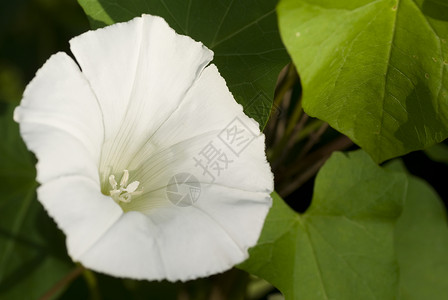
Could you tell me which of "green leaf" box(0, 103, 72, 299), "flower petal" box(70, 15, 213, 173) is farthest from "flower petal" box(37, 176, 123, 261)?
"green leaf" box(0, 103, 72, 299)

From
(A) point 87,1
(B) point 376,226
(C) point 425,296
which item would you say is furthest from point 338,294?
(A) point 87,1

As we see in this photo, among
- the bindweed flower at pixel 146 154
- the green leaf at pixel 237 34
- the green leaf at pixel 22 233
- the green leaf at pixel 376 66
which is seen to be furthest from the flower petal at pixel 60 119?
the green leaf at pixel 22 233

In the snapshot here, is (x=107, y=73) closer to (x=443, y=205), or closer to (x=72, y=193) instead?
(x=72, y=193)

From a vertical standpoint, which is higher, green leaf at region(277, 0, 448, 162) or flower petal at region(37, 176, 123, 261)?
flower petal at region(37, 176, 123, 261)

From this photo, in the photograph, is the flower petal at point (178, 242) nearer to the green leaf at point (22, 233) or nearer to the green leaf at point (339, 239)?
the green leaf at point (339, 239)

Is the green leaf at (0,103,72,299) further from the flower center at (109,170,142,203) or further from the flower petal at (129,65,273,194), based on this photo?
the flower petal at (129,65,273,194)

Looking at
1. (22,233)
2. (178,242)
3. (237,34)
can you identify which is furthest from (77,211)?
(22,233)

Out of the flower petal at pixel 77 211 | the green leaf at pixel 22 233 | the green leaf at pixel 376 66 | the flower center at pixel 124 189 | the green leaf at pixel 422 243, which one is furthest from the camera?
the green leaf at pixel 422 243
